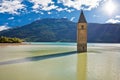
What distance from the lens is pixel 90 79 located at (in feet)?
36.8

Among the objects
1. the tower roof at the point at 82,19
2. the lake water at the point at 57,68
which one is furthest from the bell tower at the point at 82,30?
the lake water at the point at 57,68

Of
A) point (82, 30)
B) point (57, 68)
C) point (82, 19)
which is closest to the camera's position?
point (57, 68)

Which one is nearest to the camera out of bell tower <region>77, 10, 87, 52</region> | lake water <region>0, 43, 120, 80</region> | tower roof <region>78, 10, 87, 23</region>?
lake water <region>0, 43, 120, 80</region>

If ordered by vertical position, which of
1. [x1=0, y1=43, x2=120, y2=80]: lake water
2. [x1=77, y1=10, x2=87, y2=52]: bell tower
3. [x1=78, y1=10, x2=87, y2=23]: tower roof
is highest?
[x1=78, y1=10, x2=87, y2=23]: tower roof

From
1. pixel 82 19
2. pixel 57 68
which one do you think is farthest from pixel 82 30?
pixel 57 68

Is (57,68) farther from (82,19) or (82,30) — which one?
(82,19)

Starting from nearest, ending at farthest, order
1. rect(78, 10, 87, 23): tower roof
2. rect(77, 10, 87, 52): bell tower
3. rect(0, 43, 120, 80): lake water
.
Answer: rect(0, 43, 120, 80): lake water, rect(77, 10, 87, 52): bell tower, rect(78, 10, 87, 23): tower roof

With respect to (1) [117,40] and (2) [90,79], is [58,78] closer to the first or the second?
(2) [90,79]

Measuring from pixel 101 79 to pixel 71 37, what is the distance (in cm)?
18455

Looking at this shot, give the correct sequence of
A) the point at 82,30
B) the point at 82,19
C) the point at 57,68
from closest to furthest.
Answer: the point at 57,68 → the point at 82,19 → the point at 82,30

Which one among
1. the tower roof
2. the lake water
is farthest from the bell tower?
the lake water

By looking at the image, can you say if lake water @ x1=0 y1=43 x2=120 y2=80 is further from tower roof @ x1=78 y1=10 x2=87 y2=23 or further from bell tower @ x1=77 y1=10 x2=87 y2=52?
tower roof @ x1=78 y1=10 x2=87 y2=23

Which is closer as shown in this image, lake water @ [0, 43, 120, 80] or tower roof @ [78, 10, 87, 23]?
lake water @ [0, 43, 120, 80]

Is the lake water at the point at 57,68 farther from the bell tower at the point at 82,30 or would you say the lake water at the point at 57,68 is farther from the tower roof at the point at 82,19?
the tower roof at the point at 82,19
